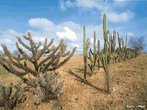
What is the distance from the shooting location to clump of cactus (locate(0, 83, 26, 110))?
36.5 feet

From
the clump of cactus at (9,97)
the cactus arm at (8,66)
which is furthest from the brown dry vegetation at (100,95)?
the cactus arm at (8,66)

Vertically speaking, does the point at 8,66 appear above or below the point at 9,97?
above

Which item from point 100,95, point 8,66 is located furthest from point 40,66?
point 100,95

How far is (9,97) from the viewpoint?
37.7 feet

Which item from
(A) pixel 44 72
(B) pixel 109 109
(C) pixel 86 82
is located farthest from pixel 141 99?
(A) pixel 44 72

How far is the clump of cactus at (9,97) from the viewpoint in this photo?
11.1 m

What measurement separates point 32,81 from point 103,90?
2.93 m

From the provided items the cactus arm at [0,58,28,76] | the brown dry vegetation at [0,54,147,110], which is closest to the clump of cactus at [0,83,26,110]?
the brown dry vegetation at [0,54,147,110]

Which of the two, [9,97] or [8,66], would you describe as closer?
[9,97]

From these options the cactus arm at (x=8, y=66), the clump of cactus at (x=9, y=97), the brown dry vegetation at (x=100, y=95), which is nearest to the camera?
the brown dry vegetation at (x=100, y=95)

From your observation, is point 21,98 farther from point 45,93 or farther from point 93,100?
point 93,100

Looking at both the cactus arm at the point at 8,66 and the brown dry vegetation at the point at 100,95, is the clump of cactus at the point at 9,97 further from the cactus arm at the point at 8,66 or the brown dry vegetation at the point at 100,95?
the cactus arm at the point at 8,66

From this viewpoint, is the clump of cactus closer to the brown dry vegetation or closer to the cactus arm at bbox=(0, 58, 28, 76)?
the brown dry vegetation

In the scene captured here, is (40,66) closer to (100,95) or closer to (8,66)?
(8,66)
